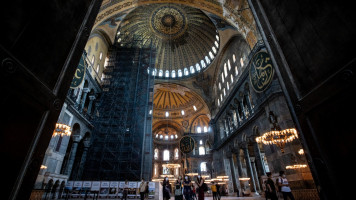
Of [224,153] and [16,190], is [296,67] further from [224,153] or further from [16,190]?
[224,153]

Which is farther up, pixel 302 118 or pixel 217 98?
pixel 217 98

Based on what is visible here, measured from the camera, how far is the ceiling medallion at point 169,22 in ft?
63.0

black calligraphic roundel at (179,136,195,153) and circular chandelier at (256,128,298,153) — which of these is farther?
black calligraphic roundel at (179,136,195,153)

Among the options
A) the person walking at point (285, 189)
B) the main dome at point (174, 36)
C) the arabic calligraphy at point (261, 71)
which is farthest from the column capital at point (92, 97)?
the person walking at point (285, 189)

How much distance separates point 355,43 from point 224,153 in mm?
17703

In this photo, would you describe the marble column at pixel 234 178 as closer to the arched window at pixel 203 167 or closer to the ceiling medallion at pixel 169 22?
the arched window at pixel 203 167

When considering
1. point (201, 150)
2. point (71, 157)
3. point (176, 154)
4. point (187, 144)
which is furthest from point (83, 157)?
point (176, 154)

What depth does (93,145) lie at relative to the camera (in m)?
12.5

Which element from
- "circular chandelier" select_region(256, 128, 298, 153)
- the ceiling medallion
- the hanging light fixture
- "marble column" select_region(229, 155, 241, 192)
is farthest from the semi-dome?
"circular chandelier" select_region(256, 128, 298, 153)

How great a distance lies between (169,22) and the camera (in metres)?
20.6

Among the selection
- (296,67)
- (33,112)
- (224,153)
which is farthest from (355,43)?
(224,153)

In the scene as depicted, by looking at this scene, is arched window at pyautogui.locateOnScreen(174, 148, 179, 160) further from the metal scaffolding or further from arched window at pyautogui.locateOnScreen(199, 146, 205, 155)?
the metal scaffolding

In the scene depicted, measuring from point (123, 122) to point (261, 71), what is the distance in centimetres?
1077

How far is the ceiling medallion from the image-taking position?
19203 millimetres
